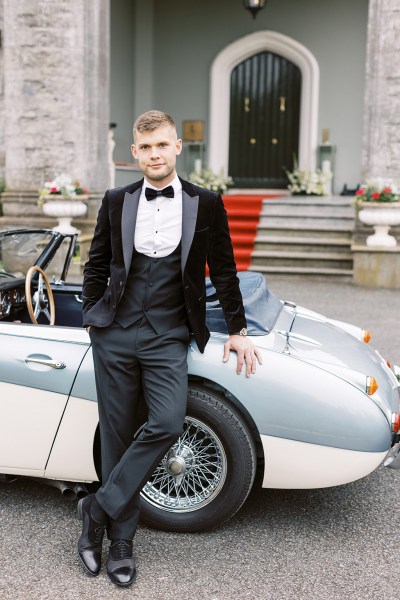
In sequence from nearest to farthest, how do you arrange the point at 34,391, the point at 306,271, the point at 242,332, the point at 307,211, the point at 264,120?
the point at 242,332
the point at 34,391
the point at 306,271
the point at 307,211
the point at 264,120

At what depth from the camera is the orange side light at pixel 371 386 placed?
122 inches

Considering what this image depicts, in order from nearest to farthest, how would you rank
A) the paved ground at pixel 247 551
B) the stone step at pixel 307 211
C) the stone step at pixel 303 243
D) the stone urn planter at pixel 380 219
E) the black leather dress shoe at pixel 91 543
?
the paved ground at pixel 247 551 → the black leather dress shoe at pixel 91 543 → the stone urn planter at pixel 380 219 → the stone step at pixel 303 243 → the stone step at pixel 307 211

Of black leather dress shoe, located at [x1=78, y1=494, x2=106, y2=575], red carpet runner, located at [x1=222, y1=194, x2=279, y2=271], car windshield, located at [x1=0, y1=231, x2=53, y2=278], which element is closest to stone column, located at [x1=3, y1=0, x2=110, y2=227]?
red carpet runner, located at [x1=222, y1=194, x2=279, y2=271]

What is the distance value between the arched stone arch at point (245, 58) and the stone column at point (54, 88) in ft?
13.7

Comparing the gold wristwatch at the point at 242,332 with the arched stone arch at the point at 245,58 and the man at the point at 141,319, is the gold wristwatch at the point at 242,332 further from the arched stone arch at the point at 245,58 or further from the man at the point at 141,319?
the arched stone arch at the point at 245,58

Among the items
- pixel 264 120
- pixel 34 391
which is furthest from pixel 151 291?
pixel 264 120

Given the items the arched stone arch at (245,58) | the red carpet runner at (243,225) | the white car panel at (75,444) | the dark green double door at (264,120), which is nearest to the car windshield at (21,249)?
the white car panel at (75,444)

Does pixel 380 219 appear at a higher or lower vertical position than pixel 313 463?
higher

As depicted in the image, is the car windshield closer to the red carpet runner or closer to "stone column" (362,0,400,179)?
the red carpet runner

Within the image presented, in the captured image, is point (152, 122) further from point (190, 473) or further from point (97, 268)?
point (190, 473)

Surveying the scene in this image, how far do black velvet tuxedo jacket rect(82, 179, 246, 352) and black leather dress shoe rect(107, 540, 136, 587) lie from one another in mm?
834

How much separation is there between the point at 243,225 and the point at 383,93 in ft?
9.50

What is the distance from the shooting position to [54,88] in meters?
11.4

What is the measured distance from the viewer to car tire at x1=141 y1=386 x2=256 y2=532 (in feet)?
10.00
